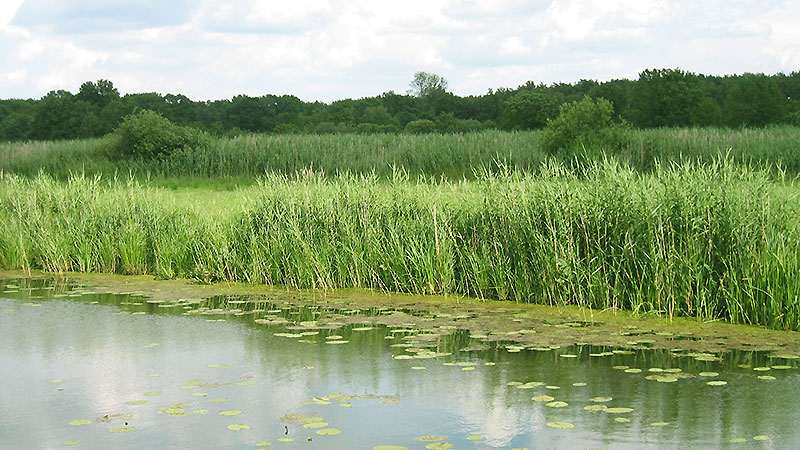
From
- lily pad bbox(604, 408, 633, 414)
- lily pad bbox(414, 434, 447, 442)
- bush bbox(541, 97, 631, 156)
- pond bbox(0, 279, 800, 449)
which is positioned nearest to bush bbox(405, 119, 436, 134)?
bush bbox(541, 97, 631, 156)

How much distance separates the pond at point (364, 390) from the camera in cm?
460

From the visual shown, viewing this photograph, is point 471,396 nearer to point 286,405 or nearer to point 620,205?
point 286,405

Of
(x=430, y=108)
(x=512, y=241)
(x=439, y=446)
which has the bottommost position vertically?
(x=439, y=446)

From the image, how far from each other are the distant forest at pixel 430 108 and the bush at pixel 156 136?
32.3 feet

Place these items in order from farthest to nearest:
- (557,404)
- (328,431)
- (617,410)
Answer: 1. (557,404)
2. (617,410)
3. (328,431)

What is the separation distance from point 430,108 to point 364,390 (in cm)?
6586

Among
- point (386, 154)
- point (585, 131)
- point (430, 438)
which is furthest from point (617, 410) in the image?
point (386, 154)

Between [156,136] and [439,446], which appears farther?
[156,136]

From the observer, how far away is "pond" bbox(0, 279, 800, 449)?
460 cm

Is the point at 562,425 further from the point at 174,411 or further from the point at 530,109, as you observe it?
the point at 530,109

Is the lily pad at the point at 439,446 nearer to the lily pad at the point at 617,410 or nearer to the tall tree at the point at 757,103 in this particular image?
the lily pad at the point at 617,410

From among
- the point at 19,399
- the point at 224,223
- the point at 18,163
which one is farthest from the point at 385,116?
the point at 19,399

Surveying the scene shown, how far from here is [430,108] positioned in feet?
231

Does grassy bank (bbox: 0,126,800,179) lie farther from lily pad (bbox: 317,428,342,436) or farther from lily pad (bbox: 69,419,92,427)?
lily pad (bbox: 317,428,342,436)
